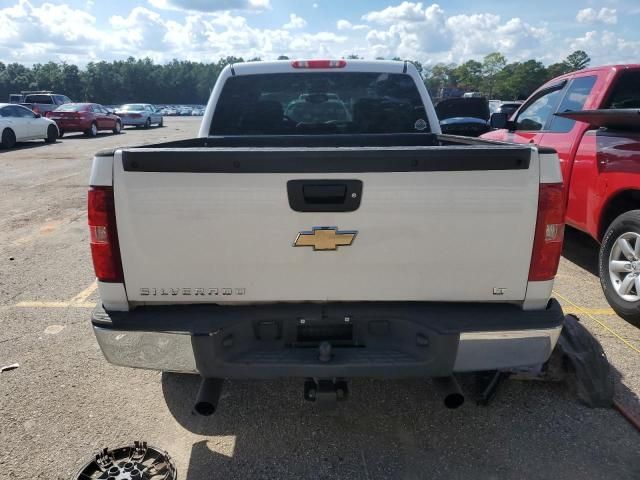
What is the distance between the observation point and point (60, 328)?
4.12 metres

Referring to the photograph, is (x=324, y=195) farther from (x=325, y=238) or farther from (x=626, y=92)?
(x=626, y=92)

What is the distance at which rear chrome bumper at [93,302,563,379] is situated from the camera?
2264mm

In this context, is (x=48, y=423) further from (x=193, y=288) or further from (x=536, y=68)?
(x=536, y=68)

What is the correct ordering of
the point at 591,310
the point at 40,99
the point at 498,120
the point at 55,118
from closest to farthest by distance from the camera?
the point at 591,310, the point at 498,120, the point at 55,118, the point at 40,99

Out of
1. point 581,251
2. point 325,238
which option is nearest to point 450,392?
point 325,238

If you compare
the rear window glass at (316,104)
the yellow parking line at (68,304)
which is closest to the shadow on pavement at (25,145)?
the yellow parking line at (68,304)

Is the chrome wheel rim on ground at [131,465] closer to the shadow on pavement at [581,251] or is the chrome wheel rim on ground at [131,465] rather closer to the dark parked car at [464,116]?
the shadow on pavement at [581,251]

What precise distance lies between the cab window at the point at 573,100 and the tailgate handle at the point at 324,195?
3955mm

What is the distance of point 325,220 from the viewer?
2.22m

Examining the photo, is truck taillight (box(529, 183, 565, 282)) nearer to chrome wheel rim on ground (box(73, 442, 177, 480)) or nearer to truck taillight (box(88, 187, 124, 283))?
truck taillight (box(88, 187, 124, 283))

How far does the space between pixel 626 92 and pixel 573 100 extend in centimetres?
53

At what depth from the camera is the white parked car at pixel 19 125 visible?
17.0 metres

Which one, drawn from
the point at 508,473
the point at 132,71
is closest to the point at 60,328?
the point at 508,473

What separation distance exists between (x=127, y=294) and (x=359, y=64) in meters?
2.87
